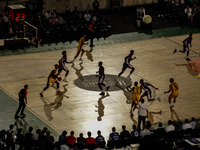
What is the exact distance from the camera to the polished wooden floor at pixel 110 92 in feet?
54.1

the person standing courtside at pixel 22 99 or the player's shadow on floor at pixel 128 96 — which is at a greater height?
the person standing courtside at pixel 22 99

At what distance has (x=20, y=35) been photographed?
27016mm

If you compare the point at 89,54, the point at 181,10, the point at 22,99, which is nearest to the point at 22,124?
the point at 22,99

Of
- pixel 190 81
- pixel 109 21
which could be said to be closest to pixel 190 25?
pixel 109 21

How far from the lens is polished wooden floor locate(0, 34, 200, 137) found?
16.5 meters

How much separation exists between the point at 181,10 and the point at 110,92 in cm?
1652

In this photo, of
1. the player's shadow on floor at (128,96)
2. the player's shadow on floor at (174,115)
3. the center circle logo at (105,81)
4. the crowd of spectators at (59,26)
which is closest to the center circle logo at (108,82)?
the center circle logo at (105,81)

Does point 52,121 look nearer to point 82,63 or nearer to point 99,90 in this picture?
point 99,90

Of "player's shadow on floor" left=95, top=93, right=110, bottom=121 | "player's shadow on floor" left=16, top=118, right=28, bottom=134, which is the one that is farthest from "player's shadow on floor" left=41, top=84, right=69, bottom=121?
"player's shadow on floor" left=95, top=93, right=110, bottom=121

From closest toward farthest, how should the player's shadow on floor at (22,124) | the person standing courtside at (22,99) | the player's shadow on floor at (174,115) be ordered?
the player's shadow on floor at (22,124) < the person standing courtside at (22,99) < the player's shadow on floor at (174,115)

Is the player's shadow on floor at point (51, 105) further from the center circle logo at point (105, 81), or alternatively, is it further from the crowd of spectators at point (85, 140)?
the crowd of spectators at point (85, 140)

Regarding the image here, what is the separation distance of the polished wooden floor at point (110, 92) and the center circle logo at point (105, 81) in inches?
15.3

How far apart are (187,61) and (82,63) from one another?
22.3ft

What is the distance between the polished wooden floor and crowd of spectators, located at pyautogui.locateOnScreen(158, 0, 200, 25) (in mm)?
3977
